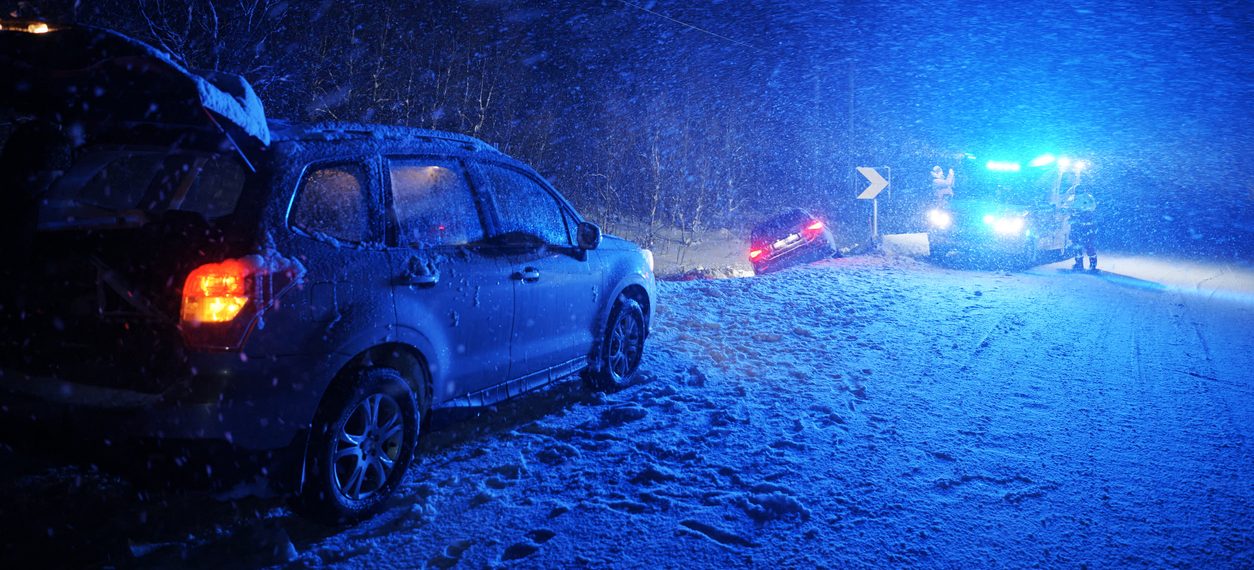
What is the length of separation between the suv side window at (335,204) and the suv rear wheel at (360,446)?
65 cm

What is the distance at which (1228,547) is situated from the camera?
3.42 meters

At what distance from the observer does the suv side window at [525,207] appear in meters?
4.67

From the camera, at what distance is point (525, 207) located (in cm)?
496

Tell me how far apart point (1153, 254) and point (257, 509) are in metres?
26.4

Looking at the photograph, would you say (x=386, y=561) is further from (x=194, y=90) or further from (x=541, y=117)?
(x=541, y=117)

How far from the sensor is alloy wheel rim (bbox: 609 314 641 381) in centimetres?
580

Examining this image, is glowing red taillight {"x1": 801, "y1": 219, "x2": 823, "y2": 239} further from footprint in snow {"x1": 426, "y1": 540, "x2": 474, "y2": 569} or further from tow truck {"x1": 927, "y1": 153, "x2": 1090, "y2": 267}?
footprint in snow {"x1": 426, "y1": 540, "x2": 474, "y2": 569}

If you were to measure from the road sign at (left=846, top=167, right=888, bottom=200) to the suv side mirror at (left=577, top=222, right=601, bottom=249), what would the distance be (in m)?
15.7

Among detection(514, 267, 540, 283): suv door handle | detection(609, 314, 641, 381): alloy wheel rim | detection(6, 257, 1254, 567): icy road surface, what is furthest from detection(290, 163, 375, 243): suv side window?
detection(609, 314, 641, 381): alloy wheel rim

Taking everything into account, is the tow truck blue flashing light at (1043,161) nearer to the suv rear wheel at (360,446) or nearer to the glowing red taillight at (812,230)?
the glowing red taillight at (812,230)

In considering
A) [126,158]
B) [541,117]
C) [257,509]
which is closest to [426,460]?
[257,509]

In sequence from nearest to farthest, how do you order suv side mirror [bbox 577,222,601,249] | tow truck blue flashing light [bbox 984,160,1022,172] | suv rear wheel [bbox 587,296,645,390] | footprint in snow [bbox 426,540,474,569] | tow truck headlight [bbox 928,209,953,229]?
footprint in snow [bbox 426,540,474,569]
suv side mirror [bbox 577,222,601,249]
suv rear wheel [bbox 587,296,645,390]
tow truck headlight [bbox 928,209,953,229]
tow truck blue flashing light [bbox 984,160,1022,172]

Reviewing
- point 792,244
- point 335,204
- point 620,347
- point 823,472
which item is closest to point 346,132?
point 335,204

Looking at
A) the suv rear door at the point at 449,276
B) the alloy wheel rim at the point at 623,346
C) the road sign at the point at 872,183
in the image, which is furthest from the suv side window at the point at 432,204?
the road sign at the point at 872,183
